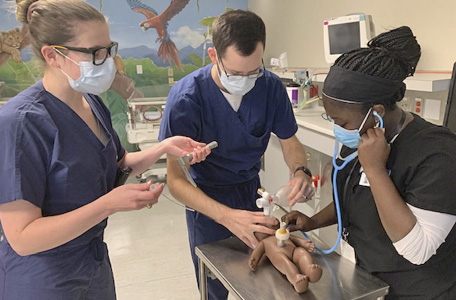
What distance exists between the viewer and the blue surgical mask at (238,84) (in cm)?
138

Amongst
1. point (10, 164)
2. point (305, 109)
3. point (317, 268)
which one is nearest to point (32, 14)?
point (10, 164)

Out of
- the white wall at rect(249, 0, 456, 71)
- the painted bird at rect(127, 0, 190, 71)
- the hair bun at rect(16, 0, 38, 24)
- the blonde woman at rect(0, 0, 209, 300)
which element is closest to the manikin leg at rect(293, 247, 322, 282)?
the blonde woman at rect(0, 0, 209, 300)

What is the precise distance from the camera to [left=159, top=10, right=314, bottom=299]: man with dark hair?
1299 mm

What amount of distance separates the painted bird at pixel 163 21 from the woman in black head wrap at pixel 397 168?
390cm

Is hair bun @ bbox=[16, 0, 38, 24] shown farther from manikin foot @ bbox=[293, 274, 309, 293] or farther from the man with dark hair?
manikin foot @ bbox=[293, 274, 309, 293]

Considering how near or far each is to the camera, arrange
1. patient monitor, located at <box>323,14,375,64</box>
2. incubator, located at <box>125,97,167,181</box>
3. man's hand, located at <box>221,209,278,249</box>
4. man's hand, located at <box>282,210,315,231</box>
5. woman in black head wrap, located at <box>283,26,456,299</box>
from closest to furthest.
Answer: woman in black head wrap, located at <box>283,26,456,299</box> → man's hand, located at <box>221,209,278,249</box> → man's hand, located at <box>282,210,315,231</box> → patient monitor, located at <box>323,14,375,64</box> → incubator, located at <box>125,97,167,181</box>

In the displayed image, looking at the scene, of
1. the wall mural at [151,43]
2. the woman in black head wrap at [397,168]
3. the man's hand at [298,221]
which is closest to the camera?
the woman in black head wrap at [397,168]

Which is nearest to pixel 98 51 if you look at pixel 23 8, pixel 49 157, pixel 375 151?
pixel 23 8

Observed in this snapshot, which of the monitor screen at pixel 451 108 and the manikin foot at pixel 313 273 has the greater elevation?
the monitor screen at pixel 451 108

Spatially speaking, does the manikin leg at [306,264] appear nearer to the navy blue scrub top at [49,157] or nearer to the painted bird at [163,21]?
the navy blue scrub top at [49,157]

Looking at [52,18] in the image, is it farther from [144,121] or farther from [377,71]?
[144,121]

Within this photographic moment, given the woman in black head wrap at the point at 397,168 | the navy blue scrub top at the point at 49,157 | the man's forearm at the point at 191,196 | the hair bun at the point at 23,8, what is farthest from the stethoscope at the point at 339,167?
the hair bun at the point at 23,8

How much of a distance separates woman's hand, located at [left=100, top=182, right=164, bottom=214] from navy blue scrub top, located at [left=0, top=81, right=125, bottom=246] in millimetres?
123

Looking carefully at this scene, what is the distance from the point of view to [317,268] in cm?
97
